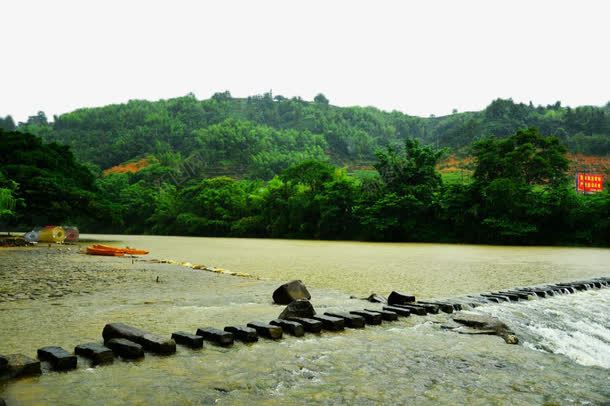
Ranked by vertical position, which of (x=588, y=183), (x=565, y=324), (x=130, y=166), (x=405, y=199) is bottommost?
(x=565, y=324)

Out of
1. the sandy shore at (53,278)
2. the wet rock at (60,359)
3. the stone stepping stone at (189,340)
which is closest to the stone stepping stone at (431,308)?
the stone stepping stone at (189,340)

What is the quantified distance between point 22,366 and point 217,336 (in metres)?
1.53

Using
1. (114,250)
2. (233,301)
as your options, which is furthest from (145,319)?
(114,250)

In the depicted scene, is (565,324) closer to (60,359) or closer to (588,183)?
(60,359)

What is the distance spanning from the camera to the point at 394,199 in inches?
1352

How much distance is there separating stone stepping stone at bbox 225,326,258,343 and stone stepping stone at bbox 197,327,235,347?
91 millimetres

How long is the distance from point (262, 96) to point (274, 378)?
483 feet

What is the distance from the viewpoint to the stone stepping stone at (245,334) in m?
4.35

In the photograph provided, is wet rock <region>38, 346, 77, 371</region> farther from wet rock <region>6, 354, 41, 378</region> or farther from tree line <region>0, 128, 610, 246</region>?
tree line <region>0, 128, 610, 246</region>

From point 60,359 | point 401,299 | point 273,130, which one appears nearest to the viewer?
point 60,359

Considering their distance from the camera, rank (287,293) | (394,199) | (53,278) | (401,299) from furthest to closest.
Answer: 1. (394,199)
2. (53,278)
3. (287,293)
4. (401,299)

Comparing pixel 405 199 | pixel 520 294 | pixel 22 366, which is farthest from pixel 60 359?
pixel 405 199

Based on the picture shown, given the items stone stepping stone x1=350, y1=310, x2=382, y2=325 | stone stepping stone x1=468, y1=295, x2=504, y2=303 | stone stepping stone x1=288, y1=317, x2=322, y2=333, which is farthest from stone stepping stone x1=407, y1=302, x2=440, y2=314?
stone stepping stone x1=288, y1=317, x2=322, y2=333

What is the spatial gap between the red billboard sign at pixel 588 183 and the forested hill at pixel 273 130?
1157 inches
